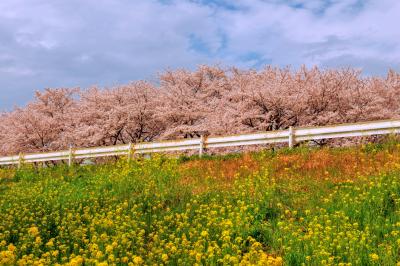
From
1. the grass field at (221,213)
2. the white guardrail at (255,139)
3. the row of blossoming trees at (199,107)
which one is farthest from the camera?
the row of blossoming trees at (199,107)

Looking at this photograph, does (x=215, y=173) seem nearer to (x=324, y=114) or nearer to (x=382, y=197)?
(x=382, y=197)

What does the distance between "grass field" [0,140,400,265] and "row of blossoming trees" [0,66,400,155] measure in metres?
9.05

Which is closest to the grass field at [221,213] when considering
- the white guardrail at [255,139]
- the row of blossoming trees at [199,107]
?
the white guardrail at [255,139]

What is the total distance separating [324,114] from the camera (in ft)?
87.7

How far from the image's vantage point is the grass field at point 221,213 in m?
8.66

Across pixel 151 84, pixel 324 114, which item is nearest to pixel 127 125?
pixel 151 84

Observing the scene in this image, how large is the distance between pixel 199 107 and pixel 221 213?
2104 cm

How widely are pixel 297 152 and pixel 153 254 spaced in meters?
9.47

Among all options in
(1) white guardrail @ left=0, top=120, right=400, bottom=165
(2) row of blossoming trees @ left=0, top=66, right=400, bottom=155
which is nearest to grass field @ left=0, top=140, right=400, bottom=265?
(1) white guardrail @ left=0, top=120, right=400, bottom=165

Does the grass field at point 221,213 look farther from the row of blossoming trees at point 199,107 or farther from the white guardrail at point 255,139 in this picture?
the row of blossoming trees at point 199,107

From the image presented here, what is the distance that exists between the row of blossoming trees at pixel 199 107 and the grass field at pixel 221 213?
905cm

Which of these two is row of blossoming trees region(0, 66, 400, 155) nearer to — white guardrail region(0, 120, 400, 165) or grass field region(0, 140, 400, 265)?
white guardrail region(0, 120, 400, 165)

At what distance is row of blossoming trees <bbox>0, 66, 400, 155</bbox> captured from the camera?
27.4 metres

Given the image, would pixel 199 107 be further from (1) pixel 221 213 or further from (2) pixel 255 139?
(1) pixel 221 213
